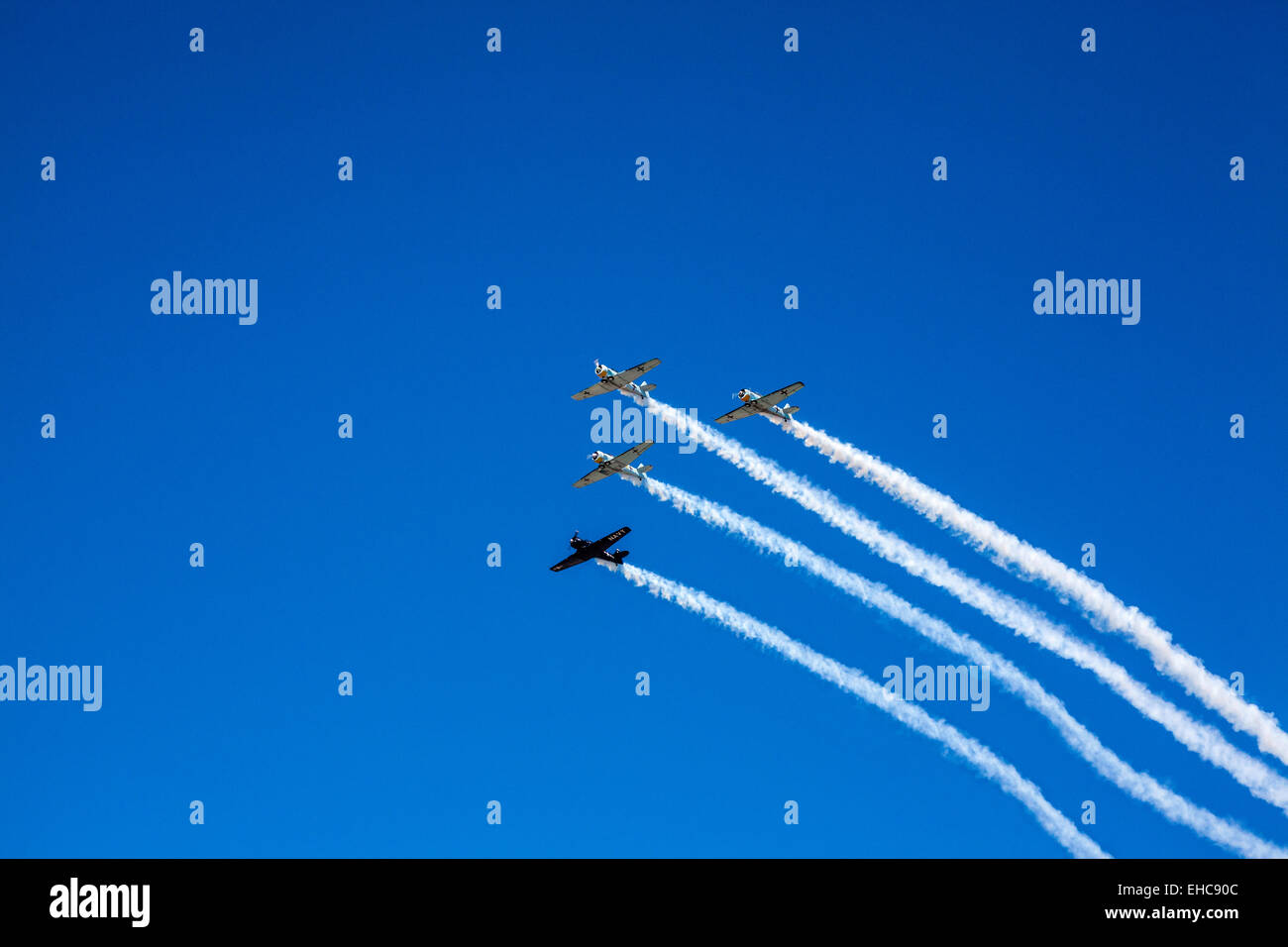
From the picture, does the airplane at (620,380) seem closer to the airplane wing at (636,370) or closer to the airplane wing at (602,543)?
the airplane wing at (636,370)

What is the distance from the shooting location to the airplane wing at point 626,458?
84.2 m

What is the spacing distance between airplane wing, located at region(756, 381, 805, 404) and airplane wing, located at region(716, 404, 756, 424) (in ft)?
2.22

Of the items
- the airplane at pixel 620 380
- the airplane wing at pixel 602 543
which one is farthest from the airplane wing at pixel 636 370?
the airplane wing at pixel 602 543

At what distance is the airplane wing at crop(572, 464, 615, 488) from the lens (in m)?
84.4

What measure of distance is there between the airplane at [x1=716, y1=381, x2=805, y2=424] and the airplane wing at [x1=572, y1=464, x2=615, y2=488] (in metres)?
7.89

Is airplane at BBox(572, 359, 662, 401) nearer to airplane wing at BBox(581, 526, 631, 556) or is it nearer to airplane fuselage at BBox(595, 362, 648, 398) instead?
airplane fuselage at BBox(595, 362, 648, 398)

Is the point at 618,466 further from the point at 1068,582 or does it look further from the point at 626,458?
the point at 1068,582

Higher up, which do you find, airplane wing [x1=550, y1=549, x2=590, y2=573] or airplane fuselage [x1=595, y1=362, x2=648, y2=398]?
airplane fuselage [x1=595, y1=362, x2=648, y2=398]

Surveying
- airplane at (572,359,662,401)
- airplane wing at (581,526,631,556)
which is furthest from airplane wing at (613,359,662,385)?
airplane wing at (581,526,631,556)

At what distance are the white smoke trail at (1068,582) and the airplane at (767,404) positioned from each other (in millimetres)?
1014

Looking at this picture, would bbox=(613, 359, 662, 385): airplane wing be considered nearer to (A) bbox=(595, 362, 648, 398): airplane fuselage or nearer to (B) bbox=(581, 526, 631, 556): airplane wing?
(A) bbox=(595, 362, 648, 398): airplane fuselage

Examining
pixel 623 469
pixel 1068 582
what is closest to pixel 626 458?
pixel 623 469
